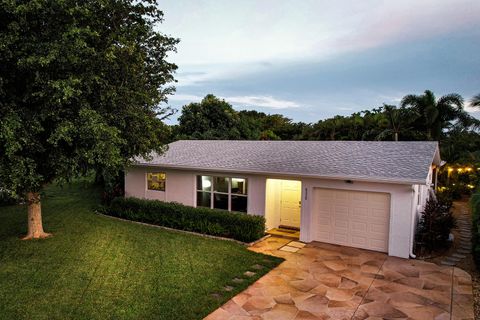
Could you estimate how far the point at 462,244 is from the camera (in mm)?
11281

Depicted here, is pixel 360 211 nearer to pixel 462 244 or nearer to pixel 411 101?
pixel 462 244

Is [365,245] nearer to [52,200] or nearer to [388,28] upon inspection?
[388,28]

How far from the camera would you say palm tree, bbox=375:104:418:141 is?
24.1m

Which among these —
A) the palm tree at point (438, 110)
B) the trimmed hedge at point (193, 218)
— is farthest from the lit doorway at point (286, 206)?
the palm tree at point (438, 110)

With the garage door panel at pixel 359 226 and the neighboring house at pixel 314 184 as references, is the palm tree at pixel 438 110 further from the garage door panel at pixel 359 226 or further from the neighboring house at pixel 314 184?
the garage door panel at pixel 359 226

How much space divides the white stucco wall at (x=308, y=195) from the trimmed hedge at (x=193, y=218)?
1.12 metres

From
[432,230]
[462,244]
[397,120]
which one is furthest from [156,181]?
[397,120]

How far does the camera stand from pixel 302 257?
9.55 meters

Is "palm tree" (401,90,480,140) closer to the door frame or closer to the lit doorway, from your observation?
the lit doorway

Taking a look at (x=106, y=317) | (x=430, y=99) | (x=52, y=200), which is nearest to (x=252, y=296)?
(x=106, y=317)

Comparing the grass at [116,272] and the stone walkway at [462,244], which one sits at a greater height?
the grass at [116,272]

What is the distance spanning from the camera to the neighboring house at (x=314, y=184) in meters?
9.75

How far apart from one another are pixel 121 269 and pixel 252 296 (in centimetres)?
357

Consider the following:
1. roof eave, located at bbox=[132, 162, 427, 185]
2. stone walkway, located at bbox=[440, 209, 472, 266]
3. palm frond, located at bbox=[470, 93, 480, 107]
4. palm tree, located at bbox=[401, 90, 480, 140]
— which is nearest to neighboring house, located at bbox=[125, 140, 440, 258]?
roof eave, located at bbox=[132, 162, 427, 185]
